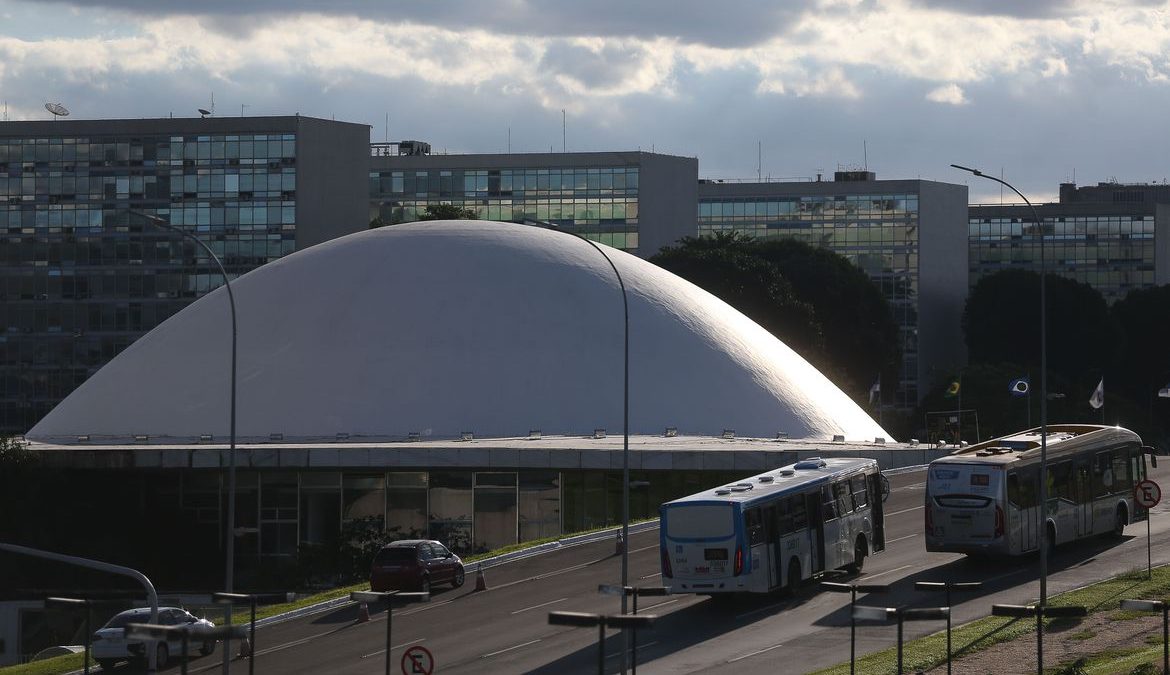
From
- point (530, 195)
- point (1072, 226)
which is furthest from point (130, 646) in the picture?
point (1072, 226)

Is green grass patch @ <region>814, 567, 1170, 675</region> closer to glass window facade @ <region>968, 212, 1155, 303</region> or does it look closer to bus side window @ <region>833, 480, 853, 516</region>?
bus side window @ <region>833, 480, 853, 516</region>

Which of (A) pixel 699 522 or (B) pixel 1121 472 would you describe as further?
(B) pixel 1121 472

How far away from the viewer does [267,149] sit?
450 feet

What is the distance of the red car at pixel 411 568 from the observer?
169 feet

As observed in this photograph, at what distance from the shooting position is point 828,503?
161 feet

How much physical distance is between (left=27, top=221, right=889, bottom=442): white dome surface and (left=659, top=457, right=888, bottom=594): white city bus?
2951cm

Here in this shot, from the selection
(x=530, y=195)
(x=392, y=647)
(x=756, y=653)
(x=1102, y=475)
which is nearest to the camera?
(x=756, y=653)

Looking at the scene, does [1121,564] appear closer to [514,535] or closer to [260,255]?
[514,535]

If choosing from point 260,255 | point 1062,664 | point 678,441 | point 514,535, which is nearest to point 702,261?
point 260,255

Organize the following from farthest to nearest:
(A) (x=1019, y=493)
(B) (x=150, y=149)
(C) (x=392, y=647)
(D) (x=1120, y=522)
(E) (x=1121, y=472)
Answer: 1. (B) (x=150, y=149)
2. (D) (x=1120, y=522)
3. (E) (x=1121, y=472)
4. (A) (x=1019, y=493)
5. (C) (x=392, y=647)

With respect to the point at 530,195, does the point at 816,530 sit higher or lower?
lower

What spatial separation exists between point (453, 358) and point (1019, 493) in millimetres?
36942

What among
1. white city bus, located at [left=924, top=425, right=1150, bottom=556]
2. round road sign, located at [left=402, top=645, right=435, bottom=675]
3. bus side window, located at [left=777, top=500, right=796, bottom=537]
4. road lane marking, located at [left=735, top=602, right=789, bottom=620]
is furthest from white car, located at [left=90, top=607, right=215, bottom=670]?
white city bus, located at [left=924, top=425, right=1150, bottom=556]

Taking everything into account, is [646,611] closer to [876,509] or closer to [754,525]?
[754,525]
